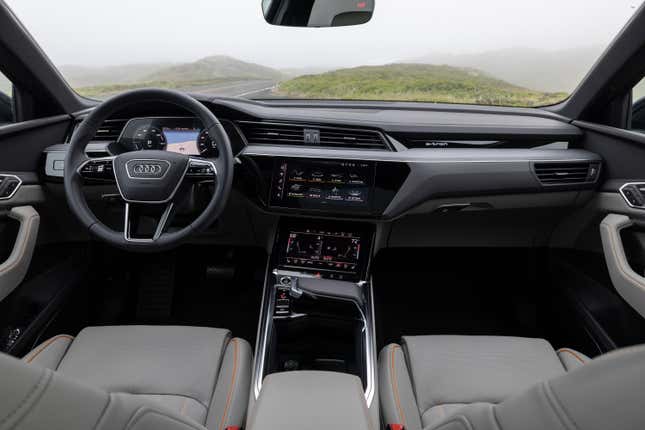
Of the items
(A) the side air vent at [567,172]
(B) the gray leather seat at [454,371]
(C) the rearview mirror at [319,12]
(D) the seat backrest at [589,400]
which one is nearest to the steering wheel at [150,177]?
(C) the rearview mirror at [319,12]

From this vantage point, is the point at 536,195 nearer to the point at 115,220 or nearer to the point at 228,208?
the point at 228,208

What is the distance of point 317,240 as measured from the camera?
2.24m

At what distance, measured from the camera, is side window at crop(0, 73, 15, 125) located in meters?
2.21

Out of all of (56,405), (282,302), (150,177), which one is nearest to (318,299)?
(282,302)

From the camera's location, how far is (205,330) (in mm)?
1847

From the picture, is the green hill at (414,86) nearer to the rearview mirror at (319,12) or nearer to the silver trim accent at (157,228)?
the rearview mirror at (319,12)

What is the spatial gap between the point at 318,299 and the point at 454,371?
0.67m

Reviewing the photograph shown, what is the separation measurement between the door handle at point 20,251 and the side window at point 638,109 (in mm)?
2668

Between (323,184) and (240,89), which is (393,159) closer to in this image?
(323,184)

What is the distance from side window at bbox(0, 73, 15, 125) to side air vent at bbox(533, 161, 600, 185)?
2.39 metres

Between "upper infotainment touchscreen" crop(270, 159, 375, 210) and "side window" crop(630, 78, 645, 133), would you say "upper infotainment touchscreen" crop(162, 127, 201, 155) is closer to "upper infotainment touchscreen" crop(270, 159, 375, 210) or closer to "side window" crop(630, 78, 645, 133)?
"upper infotainment touchscreen" crop(270, 159, 375, 210)

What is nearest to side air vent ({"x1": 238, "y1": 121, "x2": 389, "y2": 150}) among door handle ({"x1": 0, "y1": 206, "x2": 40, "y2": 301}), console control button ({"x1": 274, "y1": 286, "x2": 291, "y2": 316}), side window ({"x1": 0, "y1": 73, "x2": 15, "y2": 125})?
console control button ({"x1": 274, "y1": 286, "x2": 291, "y2": 316})

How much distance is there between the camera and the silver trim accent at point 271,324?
5.61 feet

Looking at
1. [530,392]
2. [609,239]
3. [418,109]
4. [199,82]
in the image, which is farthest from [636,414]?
[199,82]
